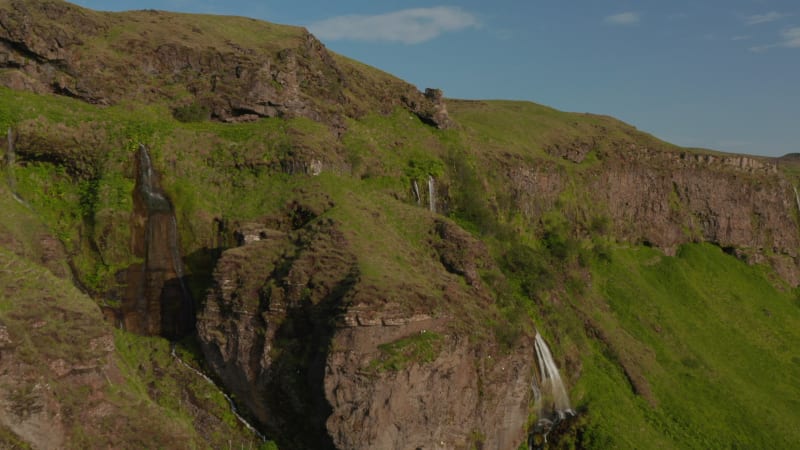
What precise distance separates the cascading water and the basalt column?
17361 millimetres

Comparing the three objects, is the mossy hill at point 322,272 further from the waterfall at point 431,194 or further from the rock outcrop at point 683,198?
the rock outcrop at point 683,198

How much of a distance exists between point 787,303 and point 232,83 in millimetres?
52379

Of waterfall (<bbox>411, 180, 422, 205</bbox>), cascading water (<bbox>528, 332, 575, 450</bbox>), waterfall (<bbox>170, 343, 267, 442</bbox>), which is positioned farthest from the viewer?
waterfall (<bbox>411, 180, 422, 205</bbox>)

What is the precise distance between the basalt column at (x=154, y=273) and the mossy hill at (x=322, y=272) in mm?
521

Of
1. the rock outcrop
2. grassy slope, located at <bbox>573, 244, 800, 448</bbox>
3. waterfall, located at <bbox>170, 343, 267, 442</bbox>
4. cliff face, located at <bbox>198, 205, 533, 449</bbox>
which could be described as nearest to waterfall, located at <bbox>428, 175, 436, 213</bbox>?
the rock outcrop

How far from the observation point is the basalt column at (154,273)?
26641 millimetres

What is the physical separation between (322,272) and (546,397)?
47.9 ft

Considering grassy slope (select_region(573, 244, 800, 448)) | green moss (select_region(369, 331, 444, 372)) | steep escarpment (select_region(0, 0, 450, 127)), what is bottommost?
grassy slope (select_region(573, 244, 800, 448))

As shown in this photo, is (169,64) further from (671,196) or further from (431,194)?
(671,196)

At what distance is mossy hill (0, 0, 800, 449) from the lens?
2153cm

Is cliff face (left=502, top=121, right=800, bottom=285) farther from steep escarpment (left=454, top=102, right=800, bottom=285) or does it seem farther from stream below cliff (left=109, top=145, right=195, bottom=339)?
stream below cliff (left=109, top=145, right=195, bottom=339)

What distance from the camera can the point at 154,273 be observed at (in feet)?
90.0

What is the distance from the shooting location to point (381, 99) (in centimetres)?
4744

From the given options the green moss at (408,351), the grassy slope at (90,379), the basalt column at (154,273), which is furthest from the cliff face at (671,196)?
the grassy slope at (90,379)
